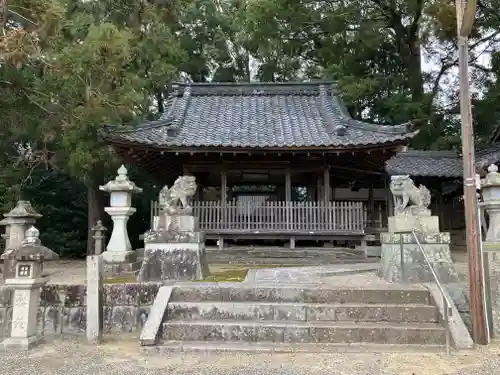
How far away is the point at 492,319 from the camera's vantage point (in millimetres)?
5555

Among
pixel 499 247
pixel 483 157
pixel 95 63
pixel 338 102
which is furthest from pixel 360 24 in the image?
pixel 499 247

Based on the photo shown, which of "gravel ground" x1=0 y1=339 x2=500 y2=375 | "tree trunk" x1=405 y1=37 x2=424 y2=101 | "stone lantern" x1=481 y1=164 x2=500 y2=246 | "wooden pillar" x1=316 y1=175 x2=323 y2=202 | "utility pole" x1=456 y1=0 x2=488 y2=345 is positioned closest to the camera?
"gravel ground" x1=0 y1=339 x2=500 y2=375

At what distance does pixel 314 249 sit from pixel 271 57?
44.1ft

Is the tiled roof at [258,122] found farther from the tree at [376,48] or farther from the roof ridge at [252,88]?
the tree at [376,48]

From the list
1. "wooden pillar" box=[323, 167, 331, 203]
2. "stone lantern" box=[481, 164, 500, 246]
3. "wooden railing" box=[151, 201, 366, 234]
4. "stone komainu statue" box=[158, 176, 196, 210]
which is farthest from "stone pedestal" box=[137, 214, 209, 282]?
"wooden pillar" box=[323, 167, 331, 203]

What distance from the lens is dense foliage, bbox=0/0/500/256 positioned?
381 inches

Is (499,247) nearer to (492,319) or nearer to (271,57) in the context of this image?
(492,319)

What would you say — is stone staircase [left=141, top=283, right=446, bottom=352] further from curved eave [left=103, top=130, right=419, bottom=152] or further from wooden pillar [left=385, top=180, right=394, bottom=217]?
wooden pillar [left=385, top=180, right=394, bottom=217]

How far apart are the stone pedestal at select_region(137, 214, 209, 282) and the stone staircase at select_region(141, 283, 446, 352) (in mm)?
686

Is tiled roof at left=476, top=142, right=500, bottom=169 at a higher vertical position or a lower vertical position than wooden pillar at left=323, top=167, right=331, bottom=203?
higher

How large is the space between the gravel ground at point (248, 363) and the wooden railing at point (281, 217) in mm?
6259

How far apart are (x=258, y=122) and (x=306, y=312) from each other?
8.42 m

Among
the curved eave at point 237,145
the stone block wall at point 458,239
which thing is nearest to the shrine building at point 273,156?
the curved eave at point 237,145

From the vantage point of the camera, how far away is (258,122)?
516 inches
